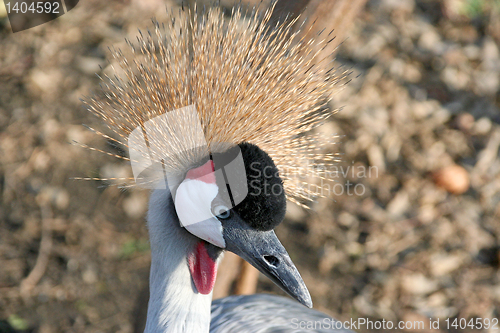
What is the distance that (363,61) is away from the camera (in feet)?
8.23

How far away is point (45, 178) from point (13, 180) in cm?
14

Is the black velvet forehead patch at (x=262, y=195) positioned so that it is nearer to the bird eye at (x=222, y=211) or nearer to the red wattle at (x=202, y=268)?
the bird eye at (x=222, y=211)

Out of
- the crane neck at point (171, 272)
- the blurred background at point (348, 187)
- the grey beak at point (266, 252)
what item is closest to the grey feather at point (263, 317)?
the blurred background at point (348, 187)

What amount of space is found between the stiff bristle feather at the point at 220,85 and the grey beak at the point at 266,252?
0.61 feet

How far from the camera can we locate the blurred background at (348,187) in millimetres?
1876

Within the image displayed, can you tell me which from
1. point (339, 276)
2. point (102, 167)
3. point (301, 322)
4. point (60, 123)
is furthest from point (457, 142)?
point (60, 123)

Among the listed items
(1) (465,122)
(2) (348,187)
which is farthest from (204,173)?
Result: (1) (465,122)

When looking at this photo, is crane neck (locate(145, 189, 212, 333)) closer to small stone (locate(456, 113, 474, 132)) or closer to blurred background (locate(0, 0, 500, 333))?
blurred background (locate(0, 0, 500, 333))

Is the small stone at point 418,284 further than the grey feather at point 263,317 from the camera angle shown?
Yes

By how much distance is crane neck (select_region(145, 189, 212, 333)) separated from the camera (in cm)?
98

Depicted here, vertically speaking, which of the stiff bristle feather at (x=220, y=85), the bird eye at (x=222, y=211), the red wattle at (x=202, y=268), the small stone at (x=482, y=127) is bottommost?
the small stone at (x=482, y=127)

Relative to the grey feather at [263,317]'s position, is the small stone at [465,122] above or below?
above

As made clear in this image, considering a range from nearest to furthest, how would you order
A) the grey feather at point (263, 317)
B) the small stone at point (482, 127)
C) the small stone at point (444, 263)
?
the grey feather at point (263, 317)
the small stone at point (444, 263)
the small stone at point (482, 127)

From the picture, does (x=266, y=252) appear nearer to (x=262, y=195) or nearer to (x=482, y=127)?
(x=262, y=195)
